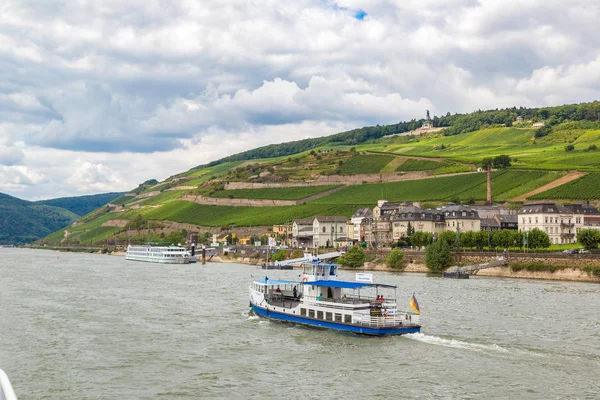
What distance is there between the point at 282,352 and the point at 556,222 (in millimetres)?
89639

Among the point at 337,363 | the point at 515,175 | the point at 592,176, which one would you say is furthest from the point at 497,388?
the point at 515,175

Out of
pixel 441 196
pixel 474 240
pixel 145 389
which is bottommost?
pixel 145 389

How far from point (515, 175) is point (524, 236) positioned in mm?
60020

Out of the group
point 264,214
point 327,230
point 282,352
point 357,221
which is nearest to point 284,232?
point 327,230

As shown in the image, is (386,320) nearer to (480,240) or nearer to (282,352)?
(282,352)

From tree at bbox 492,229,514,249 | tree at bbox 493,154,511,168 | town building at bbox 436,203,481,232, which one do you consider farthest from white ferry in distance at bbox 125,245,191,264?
tree at bbox 493,154,511,168

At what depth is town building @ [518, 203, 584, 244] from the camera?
373 ft

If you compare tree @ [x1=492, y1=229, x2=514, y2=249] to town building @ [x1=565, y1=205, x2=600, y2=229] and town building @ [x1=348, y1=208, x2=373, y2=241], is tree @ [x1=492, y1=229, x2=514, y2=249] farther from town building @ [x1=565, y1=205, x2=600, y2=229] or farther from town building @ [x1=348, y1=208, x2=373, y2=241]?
town building @ [x1=348, y1=208, x2=373, y2=241]

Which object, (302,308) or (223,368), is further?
(302,308)

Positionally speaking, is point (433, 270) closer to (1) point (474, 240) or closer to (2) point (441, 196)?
(1) point (474, 240)

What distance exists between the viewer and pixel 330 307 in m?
43.3

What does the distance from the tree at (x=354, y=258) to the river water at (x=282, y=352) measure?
4649cm

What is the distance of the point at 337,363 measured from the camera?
3319 cm

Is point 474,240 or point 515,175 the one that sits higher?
point 515,175
